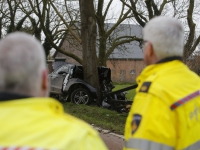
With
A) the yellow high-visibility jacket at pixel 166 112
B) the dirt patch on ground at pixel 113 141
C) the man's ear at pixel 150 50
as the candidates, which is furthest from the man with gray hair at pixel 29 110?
the dirt patch on ground at pixel 113 141

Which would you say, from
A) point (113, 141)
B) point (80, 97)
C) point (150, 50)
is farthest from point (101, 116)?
point (150, 50)

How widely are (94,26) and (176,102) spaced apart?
1267 cm

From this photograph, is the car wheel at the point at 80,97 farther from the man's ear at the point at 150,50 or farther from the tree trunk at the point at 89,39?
the man's ear at the point at 150,50

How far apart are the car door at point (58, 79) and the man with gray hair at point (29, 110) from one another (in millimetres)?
12929

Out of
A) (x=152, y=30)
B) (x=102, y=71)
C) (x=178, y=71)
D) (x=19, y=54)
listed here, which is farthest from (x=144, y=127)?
(x=102, y=71)

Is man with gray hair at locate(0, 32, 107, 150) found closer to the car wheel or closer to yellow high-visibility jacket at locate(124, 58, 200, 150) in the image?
yellow high-visibility jacket at locate(124, 58, 200, 150)

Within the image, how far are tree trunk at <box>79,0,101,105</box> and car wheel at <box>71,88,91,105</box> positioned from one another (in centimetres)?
56

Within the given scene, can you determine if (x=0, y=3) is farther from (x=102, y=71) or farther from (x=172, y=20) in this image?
(x=172, y=20)

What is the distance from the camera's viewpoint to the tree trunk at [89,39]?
14586mm

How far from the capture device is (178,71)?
244 centimetres

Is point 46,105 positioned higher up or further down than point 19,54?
further down

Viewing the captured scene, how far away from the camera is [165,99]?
7.44 ft

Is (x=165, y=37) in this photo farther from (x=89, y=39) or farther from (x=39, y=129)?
(x=89, y=39)

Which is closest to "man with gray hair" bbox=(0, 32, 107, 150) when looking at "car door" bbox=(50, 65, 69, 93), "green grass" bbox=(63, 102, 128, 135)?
"green grass" bbox=(63, 102, 128, 135)
